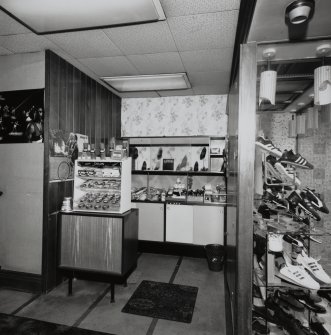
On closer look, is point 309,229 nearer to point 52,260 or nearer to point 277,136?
point 277,136

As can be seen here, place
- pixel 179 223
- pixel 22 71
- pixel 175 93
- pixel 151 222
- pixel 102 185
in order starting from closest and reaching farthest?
pixel 22 71 → pixel 102 185 → pixel 179 223 → pixel 151 222 → pixel 175 93

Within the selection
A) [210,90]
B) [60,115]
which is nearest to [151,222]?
[60,115]

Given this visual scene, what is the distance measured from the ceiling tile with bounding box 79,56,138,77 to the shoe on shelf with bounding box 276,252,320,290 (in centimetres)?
296

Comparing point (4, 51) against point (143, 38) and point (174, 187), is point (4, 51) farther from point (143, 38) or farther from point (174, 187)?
point (174, 187)

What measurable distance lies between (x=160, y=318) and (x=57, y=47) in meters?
3.31

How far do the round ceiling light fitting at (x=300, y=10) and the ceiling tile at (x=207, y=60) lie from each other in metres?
1.39

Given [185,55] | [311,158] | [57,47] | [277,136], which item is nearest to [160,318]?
[277,136]

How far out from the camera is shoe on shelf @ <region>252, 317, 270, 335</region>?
6.57 ft

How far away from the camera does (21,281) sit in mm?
3230

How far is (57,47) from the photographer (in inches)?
122

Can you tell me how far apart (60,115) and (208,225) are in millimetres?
2944

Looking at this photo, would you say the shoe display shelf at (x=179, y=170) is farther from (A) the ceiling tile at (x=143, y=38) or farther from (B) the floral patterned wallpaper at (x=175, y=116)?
(A) the ceiling tile at (x=143, y=38)

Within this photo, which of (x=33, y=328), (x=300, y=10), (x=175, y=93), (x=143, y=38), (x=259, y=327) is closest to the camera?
(x=300, y=10)

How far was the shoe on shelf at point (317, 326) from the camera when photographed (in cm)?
201
